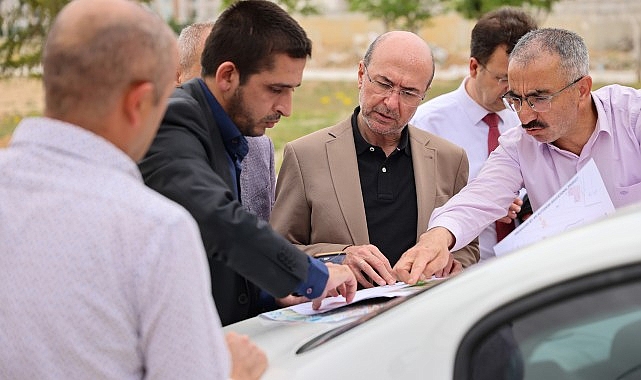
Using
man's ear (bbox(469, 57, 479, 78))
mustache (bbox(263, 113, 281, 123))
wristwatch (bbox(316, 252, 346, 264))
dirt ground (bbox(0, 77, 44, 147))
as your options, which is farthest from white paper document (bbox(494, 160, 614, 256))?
dirt ground (bbox(0, 77, 44, 147))

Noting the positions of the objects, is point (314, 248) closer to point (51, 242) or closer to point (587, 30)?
point (51, 242)

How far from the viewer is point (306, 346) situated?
2.30 metres

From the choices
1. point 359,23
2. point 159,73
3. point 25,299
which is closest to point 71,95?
point 159,73

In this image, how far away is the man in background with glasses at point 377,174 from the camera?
152 inches

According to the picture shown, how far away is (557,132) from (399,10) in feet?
86.5

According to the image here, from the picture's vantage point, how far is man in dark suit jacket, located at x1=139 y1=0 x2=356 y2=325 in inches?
101

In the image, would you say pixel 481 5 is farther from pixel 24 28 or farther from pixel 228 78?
pixel 228 78

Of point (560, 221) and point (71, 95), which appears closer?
point (71, 95)

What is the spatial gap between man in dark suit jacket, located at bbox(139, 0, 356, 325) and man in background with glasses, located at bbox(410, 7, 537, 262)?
2075 mm

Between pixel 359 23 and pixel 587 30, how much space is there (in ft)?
33.8

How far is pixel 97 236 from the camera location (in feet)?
5.68

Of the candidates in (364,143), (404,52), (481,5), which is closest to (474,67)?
(404,52)

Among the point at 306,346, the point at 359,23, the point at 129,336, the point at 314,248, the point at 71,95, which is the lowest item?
the point at 359,23

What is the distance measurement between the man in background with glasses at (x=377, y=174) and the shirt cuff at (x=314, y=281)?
42.9 inches
